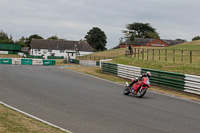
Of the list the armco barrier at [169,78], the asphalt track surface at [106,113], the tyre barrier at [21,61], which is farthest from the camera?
the tyre barrier at [21,61]

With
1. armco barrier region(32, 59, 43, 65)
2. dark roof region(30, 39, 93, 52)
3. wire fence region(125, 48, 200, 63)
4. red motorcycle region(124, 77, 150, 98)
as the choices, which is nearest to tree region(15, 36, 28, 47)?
dark roof region(30, 39, 93, 52)

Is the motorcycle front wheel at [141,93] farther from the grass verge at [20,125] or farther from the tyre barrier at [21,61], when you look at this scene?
the tyre barrier at [21,61]

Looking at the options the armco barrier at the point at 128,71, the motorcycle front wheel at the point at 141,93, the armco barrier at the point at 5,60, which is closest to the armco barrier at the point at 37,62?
the armco barrier at the point at 5,60

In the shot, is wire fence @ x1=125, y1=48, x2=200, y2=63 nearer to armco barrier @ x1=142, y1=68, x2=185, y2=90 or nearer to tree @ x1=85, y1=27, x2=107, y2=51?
armco barrier @ x1=142, y1=68, x2=185, y2=90

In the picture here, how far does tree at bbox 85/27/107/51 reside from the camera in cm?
12619

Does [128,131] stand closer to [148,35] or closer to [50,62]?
[50,62]

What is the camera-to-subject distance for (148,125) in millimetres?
7562

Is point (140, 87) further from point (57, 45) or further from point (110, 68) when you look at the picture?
point (57, 45)

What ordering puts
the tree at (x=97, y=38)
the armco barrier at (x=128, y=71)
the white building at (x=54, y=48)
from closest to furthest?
the armco barrier at (x=128, y=71), the white building at (x=54, y=48), the tree at (x=97, y=38)

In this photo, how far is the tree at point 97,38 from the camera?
12619cm

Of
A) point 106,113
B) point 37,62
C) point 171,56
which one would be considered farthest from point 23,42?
point 106,113

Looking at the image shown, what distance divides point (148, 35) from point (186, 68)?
109086mm

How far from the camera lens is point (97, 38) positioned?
127562 mm

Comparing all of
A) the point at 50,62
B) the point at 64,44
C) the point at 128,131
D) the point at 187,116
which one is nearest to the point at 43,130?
the point at 128,131
